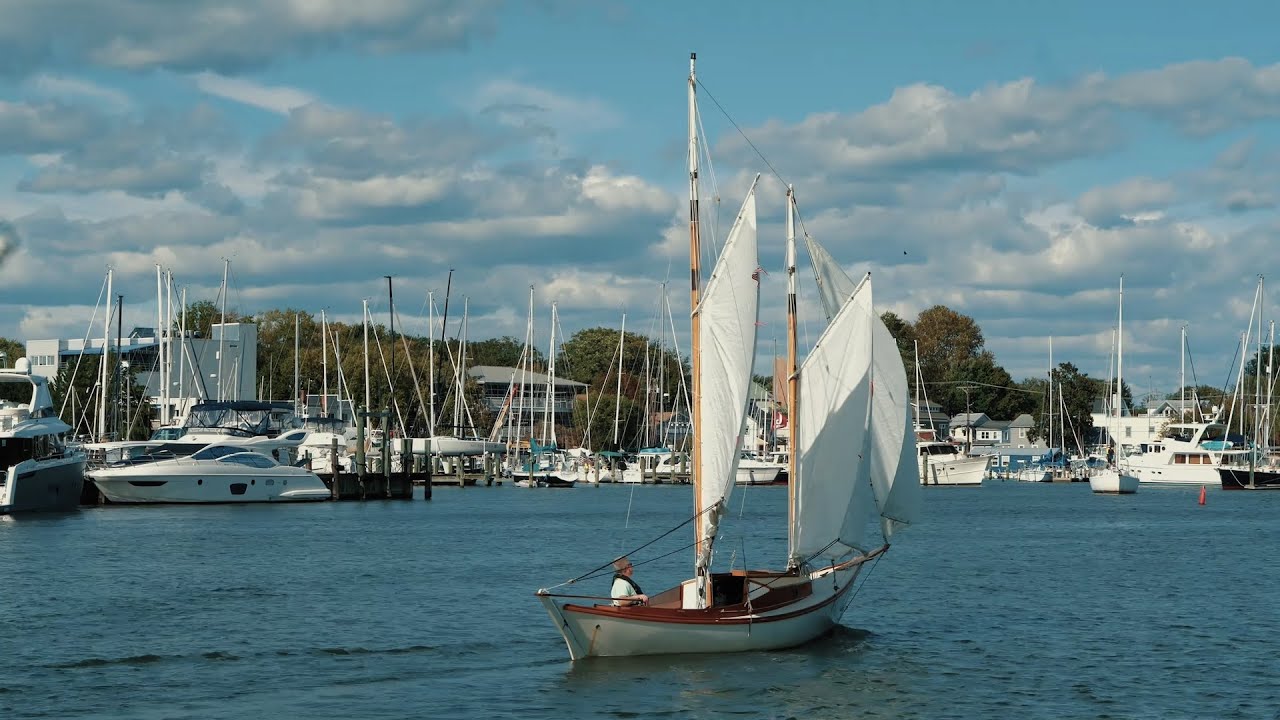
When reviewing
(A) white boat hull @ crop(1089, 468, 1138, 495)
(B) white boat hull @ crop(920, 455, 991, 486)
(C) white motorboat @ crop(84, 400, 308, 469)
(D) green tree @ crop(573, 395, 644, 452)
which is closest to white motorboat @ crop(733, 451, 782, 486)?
(B) white boat hull @ crop(920, 455, 991, 486)

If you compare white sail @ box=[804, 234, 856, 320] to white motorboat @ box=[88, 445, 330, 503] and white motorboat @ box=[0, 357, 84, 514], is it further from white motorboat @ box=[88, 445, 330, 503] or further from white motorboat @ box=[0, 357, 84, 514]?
white motorboat @ box=[88, 445, 330, 503]

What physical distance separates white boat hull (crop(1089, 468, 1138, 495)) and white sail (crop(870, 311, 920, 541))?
9769cm

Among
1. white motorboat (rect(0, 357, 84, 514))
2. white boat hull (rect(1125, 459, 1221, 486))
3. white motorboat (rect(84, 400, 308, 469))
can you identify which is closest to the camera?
white motorboat (rect(0, 357, 84, 514))

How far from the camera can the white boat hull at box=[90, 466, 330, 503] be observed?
90438 millimetres

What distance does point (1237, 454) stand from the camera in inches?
5694

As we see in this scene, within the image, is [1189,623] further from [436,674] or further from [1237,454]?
[1237,454]

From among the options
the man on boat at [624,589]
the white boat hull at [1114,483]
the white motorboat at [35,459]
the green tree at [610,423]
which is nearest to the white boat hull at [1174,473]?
the white boat hull at [1114,483]

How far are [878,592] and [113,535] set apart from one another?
38.4m

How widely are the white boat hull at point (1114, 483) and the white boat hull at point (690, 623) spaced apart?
3989 inches

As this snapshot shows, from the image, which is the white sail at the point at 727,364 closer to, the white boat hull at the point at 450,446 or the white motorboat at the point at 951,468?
the white boat hull at the point at 450,446

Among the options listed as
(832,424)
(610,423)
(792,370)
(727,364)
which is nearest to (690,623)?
(727,364)

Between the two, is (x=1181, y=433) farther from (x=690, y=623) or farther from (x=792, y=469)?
(x=690, y=623)

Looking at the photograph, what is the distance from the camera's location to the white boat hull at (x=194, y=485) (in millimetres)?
90438

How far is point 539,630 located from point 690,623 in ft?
27.8
